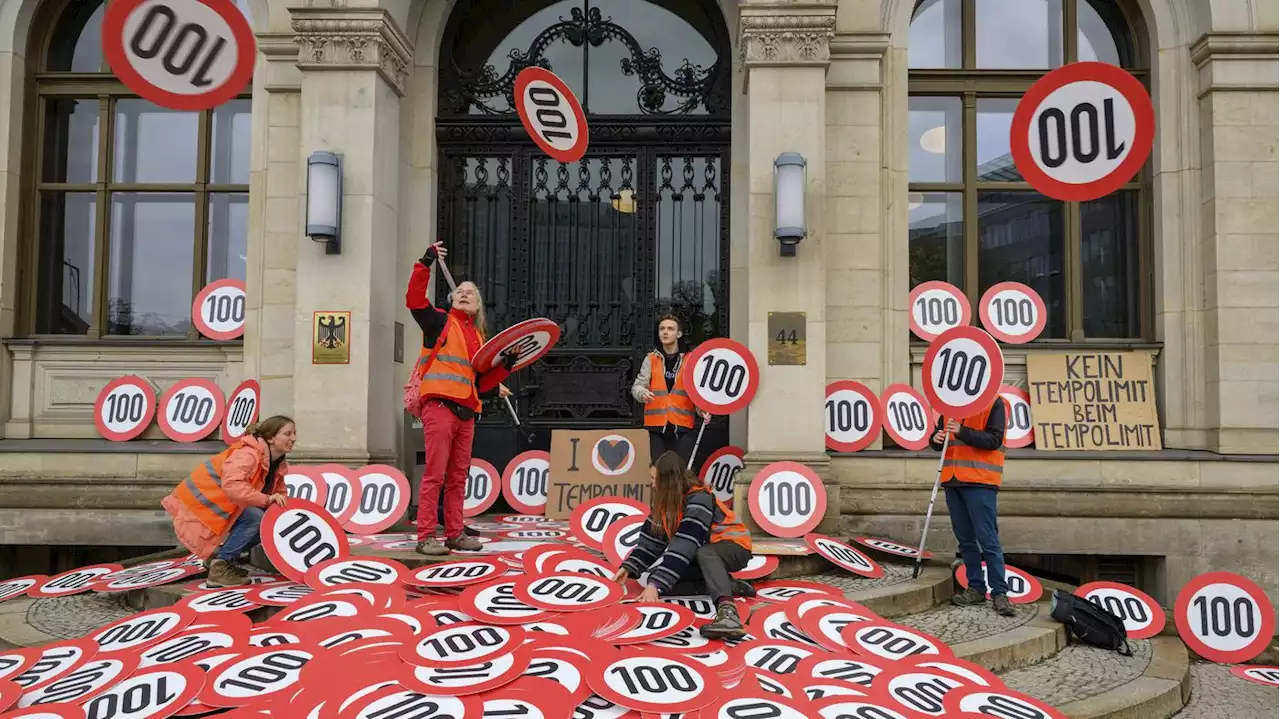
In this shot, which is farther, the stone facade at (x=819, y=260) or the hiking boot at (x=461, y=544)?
the stone facade at (x=819, y=260)

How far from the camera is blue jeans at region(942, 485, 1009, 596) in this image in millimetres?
6367

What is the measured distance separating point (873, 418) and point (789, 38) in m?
3.77

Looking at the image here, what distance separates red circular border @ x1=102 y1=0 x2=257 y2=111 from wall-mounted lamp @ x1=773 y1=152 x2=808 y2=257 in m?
4.58

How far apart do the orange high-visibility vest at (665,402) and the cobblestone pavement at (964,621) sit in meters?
2.71

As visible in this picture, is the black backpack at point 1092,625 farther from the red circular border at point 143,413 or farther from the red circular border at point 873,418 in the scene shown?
the red circular border at point 143,413

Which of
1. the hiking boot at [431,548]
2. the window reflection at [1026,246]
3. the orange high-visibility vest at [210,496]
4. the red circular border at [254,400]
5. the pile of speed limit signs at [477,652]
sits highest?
the window reflection at [1026,246]

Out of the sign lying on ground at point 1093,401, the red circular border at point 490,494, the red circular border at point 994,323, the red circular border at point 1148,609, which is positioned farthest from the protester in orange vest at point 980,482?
the red circular border at point 490,494

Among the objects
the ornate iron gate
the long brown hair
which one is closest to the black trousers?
the long brown hair

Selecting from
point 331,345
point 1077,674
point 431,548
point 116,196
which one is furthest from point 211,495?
point 1077,674

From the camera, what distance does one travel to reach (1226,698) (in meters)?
6.11

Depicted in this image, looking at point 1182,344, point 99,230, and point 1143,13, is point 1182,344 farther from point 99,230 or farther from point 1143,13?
point 99,230

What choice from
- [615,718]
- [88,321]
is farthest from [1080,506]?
[88,321]

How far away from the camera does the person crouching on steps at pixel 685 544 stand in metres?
5.63

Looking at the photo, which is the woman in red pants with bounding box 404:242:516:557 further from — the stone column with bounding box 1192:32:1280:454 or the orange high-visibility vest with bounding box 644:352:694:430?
the stone column with bounding box 1192:32:1280:454
